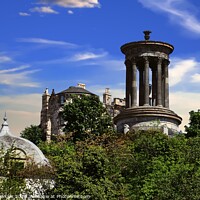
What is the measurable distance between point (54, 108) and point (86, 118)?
3867 cm

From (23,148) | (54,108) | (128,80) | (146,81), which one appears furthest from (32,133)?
(23,148)

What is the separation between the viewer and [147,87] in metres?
49.4

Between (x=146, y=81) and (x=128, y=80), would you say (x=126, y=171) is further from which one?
(x=128, y=80)

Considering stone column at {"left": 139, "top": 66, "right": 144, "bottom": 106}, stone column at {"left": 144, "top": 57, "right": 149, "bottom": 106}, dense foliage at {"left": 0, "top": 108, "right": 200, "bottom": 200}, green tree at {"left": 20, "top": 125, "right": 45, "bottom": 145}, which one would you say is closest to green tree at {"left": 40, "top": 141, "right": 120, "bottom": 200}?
dense foliage at {"left": 0, "top": 108, "right": 200, "bottom": 200}

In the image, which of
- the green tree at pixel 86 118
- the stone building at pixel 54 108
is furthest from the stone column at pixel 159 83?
the stone building at pixel 54 108

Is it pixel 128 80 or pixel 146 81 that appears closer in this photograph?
pixel 146 81

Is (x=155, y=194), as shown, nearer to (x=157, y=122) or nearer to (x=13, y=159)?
(x=13, y=159)

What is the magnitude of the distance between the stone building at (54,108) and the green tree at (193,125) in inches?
1279

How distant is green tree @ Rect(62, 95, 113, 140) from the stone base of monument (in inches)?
63.3

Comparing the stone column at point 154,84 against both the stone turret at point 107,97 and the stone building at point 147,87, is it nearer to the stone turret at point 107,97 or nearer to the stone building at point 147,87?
the stone building at point 147,87

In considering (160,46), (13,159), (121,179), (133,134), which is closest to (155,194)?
(121,179)

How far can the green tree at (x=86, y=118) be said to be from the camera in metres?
47.7

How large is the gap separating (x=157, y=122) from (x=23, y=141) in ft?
45.8

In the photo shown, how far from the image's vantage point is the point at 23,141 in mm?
33969
